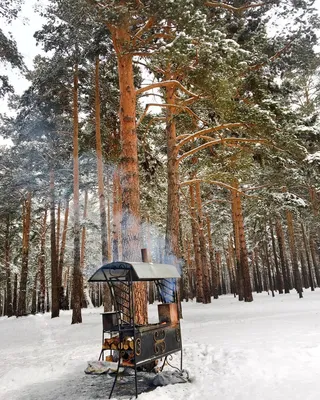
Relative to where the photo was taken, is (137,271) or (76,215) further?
(76,215)

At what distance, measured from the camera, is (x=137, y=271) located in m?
5.43

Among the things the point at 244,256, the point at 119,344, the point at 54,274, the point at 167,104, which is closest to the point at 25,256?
the point at 54,274

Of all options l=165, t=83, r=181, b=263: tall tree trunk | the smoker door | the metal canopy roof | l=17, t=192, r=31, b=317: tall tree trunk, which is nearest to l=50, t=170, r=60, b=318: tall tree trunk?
l=17, t=192, r=31, b=317: tall tree trunk

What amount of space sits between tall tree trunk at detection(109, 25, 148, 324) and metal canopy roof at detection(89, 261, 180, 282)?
93 centimetres

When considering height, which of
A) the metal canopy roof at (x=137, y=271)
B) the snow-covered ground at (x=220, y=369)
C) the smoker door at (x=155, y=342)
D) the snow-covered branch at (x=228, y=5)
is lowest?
the snow-covered ground at (x=220, y=369)

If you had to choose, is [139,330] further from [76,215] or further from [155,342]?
[76,215]

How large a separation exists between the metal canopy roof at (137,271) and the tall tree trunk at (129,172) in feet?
3.04

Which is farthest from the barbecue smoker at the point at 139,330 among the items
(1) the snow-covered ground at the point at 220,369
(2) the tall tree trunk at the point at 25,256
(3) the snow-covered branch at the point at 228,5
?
(2) the tall tree trunk at the point at 25,256

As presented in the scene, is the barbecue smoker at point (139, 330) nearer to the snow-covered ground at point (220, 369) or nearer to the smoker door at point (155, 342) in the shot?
the smoker door at point (155, 342)

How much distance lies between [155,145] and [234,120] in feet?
37.7

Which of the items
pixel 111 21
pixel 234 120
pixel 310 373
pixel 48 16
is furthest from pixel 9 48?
pixel 310 373

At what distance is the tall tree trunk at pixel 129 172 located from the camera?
24.5 ft

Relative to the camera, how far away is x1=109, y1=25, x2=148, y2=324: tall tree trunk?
7.48m

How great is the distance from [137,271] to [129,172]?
3.24m
